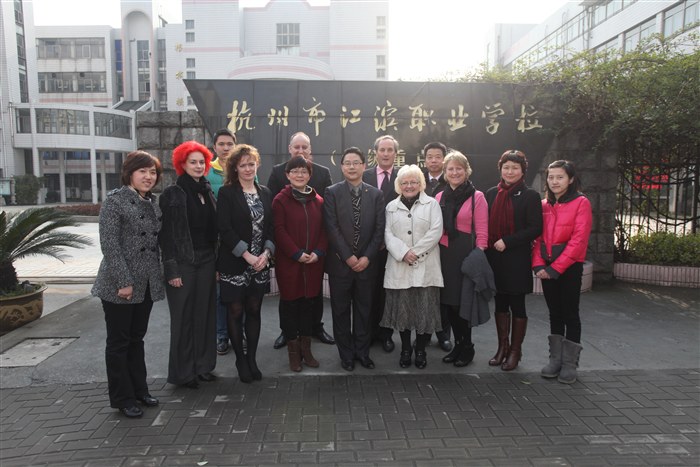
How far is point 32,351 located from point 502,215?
175 inches

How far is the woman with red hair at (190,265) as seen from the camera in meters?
3.23

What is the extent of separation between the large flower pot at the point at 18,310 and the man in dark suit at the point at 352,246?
3692mm

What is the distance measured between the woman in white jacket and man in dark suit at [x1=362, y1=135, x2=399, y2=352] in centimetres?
38

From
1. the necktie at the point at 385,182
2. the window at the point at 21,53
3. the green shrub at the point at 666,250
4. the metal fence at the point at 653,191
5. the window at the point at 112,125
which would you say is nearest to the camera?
the necktie at the point at 385,182

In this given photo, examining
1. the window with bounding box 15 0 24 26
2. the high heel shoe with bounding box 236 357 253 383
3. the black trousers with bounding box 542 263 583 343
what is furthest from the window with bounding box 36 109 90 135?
the black trousers with bounding box 542 263 583 343

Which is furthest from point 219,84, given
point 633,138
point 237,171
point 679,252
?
point 679,252

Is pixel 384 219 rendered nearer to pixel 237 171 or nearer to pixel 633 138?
pixel 237 171

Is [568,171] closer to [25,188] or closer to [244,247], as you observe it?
[244,247]

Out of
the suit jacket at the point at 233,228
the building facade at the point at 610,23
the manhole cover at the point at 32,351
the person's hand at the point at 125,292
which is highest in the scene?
the building facade at the point at 610,23

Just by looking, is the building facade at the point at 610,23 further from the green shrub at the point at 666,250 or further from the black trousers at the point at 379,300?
the black trousers at the point at 379,300

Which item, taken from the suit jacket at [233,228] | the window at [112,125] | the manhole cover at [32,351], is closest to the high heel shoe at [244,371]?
the suit jacket at [233,228]

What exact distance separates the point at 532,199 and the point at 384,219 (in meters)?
1.17

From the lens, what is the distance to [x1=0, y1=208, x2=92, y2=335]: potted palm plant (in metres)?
5.00

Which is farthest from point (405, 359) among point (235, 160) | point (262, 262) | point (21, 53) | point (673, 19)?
point (21, 53)
